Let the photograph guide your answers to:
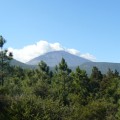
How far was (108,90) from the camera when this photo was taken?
104 metres

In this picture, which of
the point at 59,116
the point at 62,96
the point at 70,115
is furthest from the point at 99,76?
the point at 59,116

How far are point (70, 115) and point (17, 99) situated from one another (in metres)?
13.3

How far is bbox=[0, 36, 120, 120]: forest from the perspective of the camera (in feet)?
157

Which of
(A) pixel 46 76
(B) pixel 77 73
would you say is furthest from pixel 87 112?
(A) pixel 46 76

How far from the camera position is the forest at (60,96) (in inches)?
1885

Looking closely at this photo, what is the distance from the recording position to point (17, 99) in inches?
2008

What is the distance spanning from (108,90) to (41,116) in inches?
2315

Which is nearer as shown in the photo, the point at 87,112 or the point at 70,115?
the point at 70,115

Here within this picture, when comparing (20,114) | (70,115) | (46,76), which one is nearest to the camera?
(20,114)

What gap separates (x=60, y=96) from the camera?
308 feet

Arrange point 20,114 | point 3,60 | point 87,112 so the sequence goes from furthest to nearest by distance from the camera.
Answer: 1. point 3,60
2. point 87,112
3. point 20,114

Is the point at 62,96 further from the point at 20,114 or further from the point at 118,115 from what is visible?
the point at 20,114

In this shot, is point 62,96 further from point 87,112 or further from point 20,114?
point 20,114

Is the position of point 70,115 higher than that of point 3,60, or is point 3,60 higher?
point 3,60
